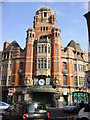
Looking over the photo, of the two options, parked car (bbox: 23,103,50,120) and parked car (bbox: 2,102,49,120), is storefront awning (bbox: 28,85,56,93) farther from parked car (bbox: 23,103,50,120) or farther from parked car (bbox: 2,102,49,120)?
parked car (bbox: 23,103,50,120)

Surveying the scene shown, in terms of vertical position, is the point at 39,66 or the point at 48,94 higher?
the point at 39,66

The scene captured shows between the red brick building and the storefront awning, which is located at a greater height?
the red brick building

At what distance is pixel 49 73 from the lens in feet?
108

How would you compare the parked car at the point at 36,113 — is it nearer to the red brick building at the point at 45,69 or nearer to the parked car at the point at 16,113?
the parked car at the point at 16,113

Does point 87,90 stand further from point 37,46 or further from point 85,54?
point 37,46

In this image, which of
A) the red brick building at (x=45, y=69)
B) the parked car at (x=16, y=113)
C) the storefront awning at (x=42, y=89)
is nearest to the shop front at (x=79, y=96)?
the red brick building at (x=45, y=69)

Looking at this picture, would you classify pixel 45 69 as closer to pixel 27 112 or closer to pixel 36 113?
pixel 27 112

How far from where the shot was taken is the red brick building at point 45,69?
1258 inches

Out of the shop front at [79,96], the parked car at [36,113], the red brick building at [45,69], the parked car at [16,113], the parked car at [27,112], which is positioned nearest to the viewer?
the parked car at [36,113]

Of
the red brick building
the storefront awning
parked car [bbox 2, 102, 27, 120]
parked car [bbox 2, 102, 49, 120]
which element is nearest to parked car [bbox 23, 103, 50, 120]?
parked car [bbox 2, 102, 49, 120]

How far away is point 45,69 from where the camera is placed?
3297 cm

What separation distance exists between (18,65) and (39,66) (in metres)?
6.06

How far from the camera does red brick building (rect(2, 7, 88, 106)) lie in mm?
31953

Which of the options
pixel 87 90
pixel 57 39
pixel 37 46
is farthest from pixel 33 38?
pixel 87 90
